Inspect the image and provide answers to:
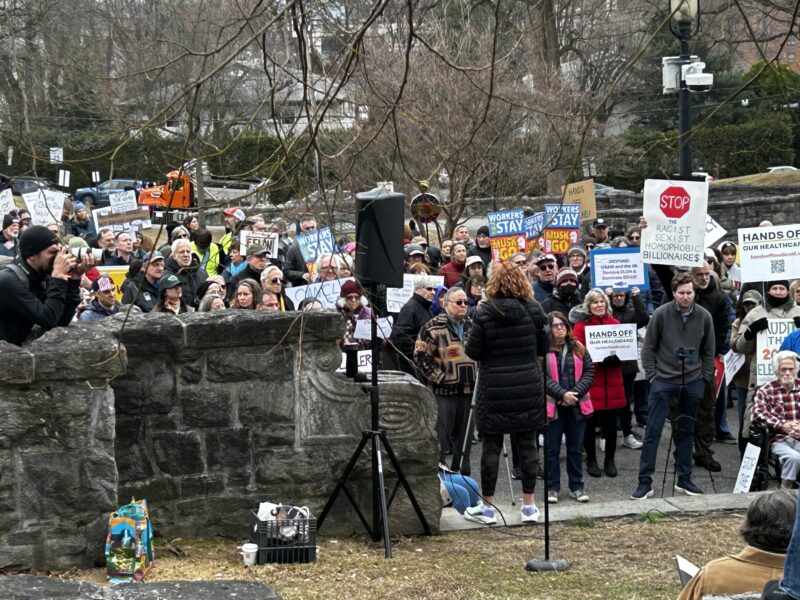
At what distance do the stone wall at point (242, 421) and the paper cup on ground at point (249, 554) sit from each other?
1.79 feet

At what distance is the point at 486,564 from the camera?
7.44 m

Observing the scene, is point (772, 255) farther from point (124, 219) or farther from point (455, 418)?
point (124, 219)

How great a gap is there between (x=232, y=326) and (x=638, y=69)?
2962 cm

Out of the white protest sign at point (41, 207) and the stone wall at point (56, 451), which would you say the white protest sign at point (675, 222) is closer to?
the stone wall at point (56, 451)

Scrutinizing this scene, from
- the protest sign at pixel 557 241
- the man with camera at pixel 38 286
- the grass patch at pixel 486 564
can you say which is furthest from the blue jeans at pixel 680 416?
the protest sign at pixel 557 241

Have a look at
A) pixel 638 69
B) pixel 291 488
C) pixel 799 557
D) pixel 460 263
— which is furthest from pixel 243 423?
pixel 638 69

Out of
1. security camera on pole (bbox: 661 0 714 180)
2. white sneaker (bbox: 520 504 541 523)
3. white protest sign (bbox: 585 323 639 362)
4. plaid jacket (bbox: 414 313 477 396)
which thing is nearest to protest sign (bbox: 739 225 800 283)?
security camera on pole (bbox: 661 0 714 180)

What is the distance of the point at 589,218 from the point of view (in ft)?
56.3

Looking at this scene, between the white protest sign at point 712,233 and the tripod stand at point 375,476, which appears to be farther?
the white protest sign at point 712,233

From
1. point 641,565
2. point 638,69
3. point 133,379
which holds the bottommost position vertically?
point 641,565

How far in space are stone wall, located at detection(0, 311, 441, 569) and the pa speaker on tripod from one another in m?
0.48

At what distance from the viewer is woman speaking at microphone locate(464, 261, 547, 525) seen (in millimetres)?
8828

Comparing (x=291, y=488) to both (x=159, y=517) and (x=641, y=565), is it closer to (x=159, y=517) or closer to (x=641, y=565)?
(x=159, y=517)

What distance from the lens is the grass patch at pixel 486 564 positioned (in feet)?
22.4
